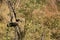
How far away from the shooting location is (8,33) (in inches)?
377

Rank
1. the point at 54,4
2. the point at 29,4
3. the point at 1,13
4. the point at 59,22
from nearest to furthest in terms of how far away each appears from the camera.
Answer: the point at 29,4, the point at 59,22, the point at 1,13, the point at 54,4

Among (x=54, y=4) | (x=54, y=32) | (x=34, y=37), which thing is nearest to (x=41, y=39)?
(x=34, y=37)

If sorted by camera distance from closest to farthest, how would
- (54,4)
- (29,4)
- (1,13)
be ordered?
(29,4) → (1,13) → (54,4)

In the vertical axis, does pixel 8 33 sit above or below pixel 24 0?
below

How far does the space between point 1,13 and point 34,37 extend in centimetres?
378

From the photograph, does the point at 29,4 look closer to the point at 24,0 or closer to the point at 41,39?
the point at 24,0

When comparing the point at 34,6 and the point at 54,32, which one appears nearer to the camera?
the point at 34,6

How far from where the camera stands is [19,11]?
945 centimetres

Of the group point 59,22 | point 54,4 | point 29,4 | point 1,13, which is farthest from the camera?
point 54,4

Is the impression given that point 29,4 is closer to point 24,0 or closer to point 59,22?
point 24,0

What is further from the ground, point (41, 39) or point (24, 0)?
point (24, 0)

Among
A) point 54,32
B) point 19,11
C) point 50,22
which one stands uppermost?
point 19,11

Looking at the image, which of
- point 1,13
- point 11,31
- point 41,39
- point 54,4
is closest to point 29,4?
point 11,31

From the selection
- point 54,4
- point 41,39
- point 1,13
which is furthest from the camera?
point 54,4
